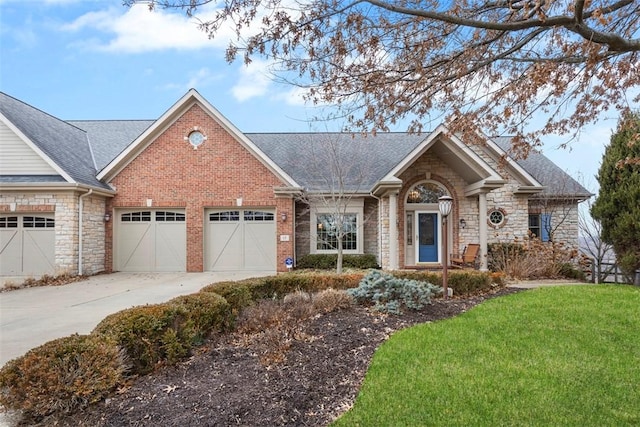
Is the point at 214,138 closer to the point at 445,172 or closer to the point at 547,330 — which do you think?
the point at 445,172

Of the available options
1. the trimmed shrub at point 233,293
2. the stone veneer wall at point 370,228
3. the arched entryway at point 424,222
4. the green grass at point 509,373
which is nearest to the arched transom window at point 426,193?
the arched entryway at point 424,222

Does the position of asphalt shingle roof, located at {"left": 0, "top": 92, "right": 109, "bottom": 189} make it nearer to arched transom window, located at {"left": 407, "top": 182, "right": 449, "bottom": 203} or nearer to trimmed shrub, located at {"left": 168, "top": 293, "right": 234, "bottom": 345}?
trimmed shrub, located at {"left": 168, "top": 293, "right": 234, "bottom": 345}

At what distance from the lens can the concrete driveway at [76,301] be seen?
6402 mm

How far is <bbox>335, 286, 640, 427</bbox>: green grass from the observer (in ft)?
11.4

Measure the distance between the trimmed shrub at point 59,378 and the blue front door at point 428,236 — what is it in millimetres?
12714

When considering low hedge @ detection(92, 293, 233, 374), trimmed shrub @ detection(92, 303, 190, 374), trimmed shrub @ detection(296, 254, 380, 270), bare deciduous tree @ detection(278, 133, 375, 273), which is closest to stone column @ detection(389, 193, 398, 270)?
trimmed shrub @ detection(296, 254, 380, 270)

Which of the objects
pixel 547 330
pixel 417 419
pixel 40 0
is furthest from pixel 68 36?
pixel 547 330

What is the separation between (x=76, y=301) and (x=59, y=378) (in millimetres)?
6874

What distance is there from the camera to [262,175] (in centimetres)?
1484

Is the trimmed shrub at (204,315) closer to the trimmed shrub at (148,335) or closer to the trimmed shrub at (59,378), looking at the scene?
the trimmed shrub at (148,335)

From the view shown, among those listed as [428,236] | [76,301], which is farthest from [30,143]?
[428,236]

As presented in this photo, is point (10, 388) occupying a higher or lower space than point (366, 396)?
higher

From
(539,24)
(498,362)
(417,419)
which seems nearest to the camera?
(539,24)

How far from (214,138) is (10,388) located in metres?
12.3
